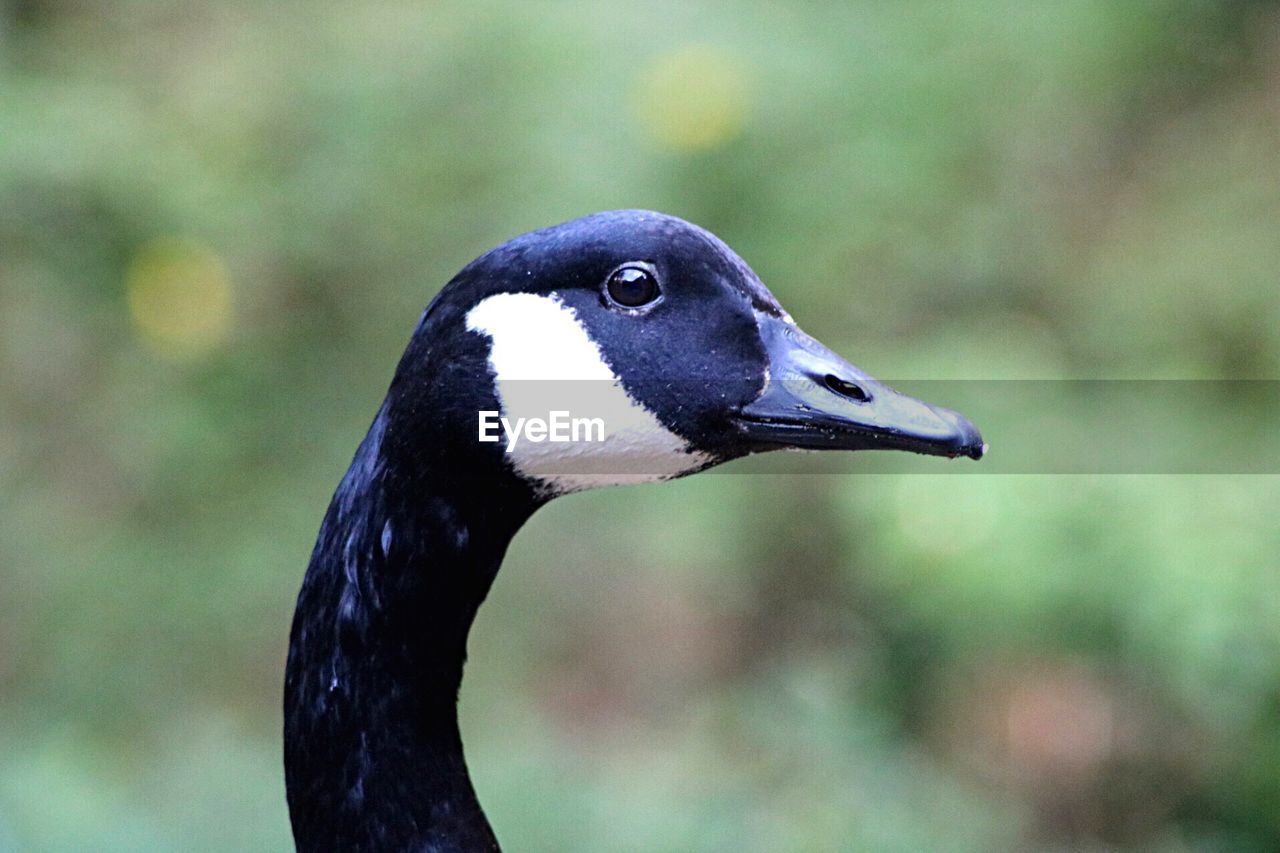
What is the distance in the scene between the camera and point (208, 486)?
4.43 metres

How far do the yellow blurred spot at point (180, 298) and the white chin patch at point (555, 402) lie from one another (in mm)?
2599

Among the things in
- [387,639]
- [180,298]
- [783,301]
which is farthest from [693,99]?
[387,639]

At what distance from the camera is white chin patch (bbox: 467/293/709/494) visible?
1.82 m

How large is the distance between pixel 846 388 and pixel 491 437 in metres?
0.46

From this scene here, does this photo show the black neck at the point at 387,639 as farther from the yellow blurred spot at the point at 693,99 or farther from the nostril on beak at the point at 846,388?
the yellow blurred spot at the point at 693,99

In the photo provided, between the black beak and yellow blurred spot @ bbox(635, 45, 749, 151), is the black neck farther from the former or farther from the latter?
yellow blurred spot @ bbox(635, 45, 749, 151)

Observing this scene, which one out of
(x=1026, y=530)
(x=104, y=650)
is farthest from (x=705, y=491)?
(x=104, y=650)

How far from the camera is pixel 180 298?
13.9 feet

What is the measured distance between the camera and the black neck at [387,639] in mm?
1864

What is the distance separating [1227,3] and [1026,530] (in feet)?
6.89

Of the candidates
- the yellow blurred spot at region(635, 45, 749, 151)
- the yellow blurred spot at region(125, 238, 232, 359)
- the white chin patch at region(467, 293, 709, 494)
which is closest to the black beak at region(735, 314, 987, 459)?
the white chin patch at region(467, 293, 709, 494)

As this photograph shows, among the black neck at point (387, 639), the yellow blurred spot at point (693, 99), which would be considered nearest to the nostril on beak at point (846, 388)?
the black neck at point (387, 639)

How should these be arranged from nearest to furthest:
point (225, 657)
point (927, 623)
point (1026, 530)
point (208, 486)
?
point (1026, 530), point (927, 623), point (208, 486), point (225, 657)

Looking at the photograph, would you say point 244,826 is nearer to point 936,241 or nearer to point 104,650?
point 104,650
